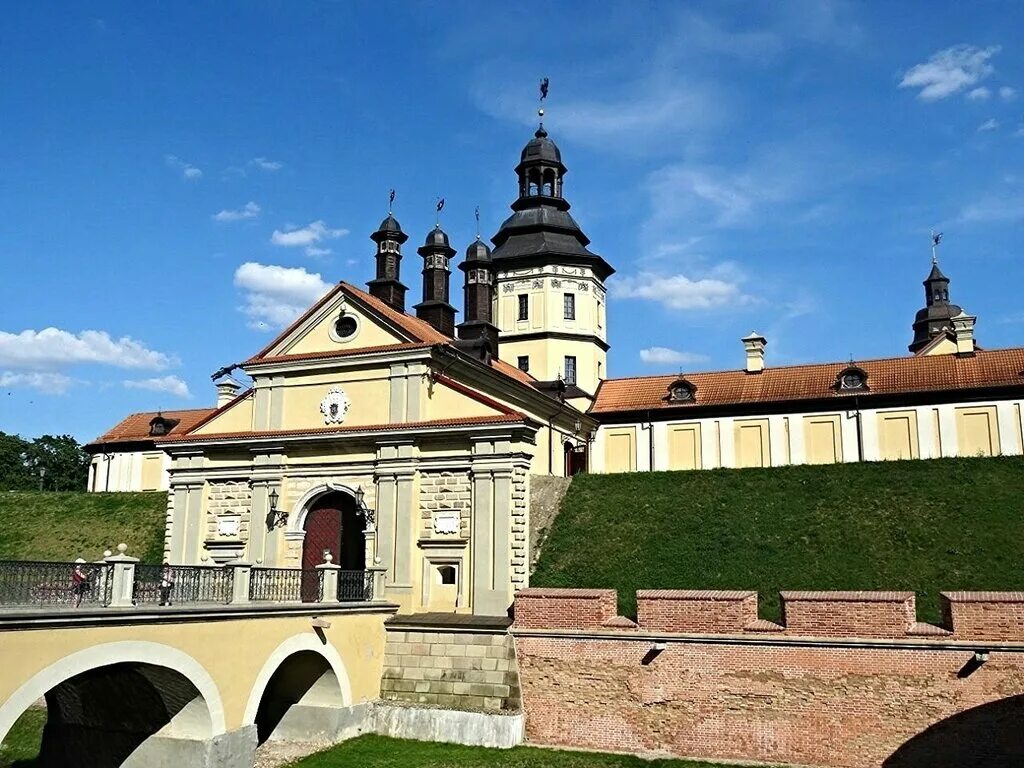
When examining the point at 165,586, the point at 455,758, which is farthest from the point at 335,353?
the point at 455,758

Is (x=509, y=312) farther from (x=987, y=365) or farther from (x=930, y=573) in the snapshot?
(x=930, y=573)

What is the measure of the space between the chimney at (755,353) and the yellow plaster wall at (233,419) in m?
20.1

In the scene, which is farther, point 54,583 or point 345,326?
point 345,326

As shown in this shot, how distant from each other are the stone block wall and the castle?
1.44 meters

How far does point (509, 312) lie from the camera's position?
37.8 m

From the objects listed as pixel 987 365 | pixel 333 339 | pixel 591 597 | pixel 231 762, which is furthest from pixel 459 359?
pixel 987 365

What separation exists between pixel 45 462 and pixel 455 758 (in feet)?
207

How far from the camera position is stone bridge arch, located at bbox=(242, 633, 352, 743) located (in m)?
Answer: 18.1

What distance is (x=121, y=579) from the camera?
13.4 metres

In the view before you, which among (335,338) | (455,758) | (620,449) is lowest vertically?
(455,758)

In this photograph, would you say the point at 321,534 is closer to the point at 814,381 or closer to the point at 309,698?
the point at 309,698

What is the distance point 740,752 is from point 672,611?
8.76 ft

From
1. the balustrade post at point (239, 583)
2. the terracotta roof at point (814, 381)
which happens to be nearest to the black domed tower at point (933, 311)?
the terracotta roof at point (814, 381)

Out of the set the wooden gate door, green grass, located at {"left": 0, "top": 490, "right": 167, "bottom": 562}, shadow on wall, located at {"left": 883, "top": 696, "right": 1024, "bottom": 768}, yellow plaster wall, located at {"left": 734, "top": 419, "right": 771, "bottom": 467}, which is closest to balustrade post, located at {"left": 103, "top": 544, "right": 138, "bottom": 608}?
the wooden gate door
